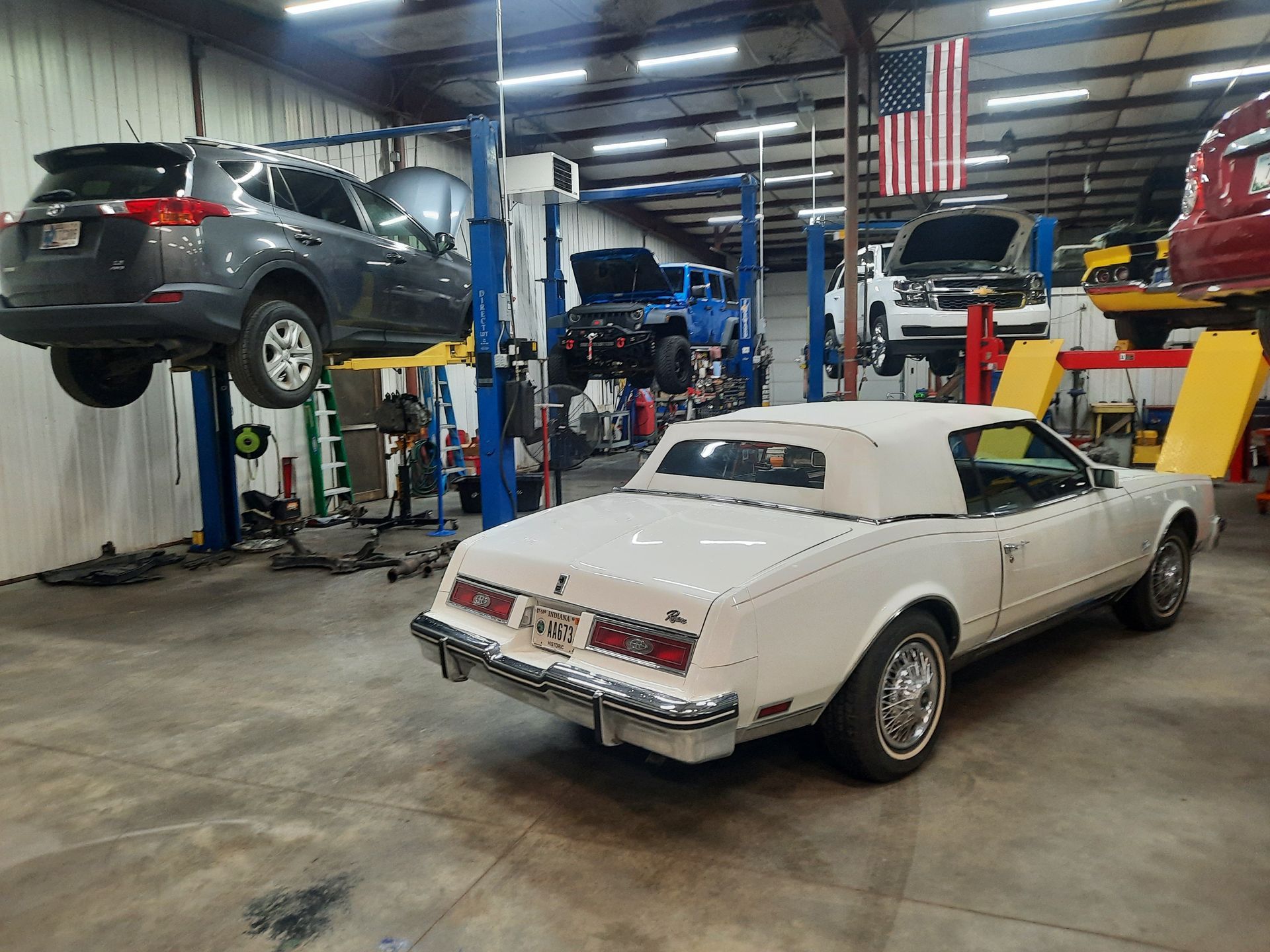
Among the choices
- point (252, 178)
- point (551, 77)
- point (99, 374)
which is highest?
point (551, 77)

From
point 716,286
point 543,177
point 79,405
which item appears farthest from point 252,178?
point 716,286

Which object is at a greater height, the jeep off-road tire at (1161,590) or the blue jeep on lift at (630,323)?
the blue jeep on lift at (630,323)

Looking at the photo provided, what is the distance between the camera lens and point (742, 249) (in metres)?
11.9

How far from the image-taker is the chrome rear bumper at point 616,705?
2.39 metres

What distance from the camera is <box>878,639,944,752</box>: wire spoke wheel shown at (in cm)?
291

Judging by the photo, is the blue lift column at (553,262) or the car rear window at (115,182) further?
the blue lift column at (553,262)

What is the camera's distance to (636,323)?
36.9 feet

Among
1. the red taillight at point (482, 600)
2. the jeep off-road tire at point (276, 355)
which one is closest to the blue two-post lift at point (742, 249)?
the jeep off-road tire at point (276, 355)

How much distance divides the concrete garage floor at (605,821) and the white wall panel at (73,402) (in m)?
3.24

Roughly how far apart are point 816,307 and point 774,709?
29.5 feet

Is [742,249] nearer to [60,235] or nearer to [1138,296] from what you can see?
[1138,296]

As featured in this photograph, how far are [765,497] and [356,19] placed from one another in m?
8.44

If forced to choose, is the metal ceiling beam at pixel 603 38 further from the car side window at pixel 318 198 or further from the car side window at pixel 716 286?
the car side window at pixel 318 198

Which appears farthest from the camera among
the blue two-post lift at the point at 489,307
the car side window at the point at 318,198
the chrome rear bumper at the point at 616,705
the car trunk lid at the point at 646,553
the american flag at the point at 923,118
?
the american flag at the point at 923,118
